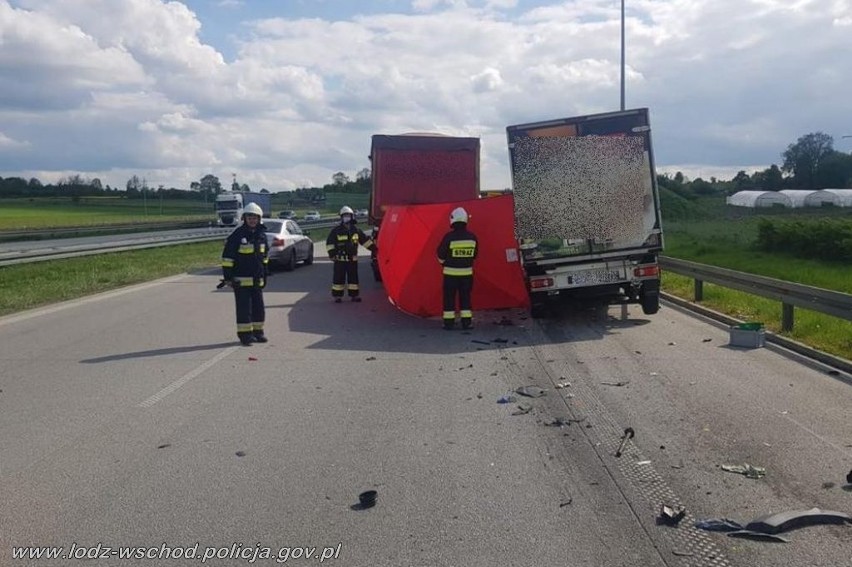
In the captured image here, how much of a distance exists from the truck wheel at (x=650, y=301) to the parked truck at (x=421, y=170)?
7.17m

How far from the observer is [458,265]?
12.3 m

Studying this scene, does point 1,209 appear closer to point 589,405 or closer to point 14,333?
point 14,333

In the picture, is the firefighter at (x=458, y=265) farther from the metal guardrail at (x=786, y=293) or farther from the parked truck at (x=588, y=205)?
the metal guardrail at (x=786, y=293)

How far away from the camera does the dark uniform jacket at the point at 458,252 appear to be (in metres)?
12.3

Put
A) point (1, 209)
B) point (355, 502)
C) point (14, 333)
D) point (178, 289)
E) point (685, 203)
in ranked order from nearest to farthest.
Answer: point (355, 502)
point (14, 333)
point (178, 289)
point (685, 203)
point (1, 209)

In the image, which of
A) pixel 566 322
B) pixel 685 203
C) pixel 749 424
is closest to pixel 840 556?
pixel 749 424

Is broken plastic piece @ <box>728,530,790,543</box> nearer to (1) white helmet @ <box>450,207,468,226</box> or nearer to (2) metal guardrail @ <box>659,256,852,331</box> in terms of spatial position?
(2) metal guardrail @ <box>659,256,852,331</box>

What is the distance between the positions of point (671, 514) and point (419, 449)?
197 centimetres

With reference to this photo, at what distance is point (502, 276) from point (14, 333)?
7.41 meters

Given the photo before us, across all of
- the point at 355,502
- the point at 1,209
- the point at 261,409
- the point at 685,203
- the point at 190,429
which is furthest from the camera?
the point at 1,209

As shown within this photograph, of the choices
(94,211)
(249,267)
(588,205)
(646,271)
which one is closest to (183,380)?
(249,267)

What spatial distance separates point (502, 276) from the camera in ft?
45.3

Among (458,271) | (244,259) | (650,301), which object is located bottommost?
(650,301)

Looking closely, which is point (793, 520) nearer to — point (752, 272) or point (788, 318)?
point (788, 318)
